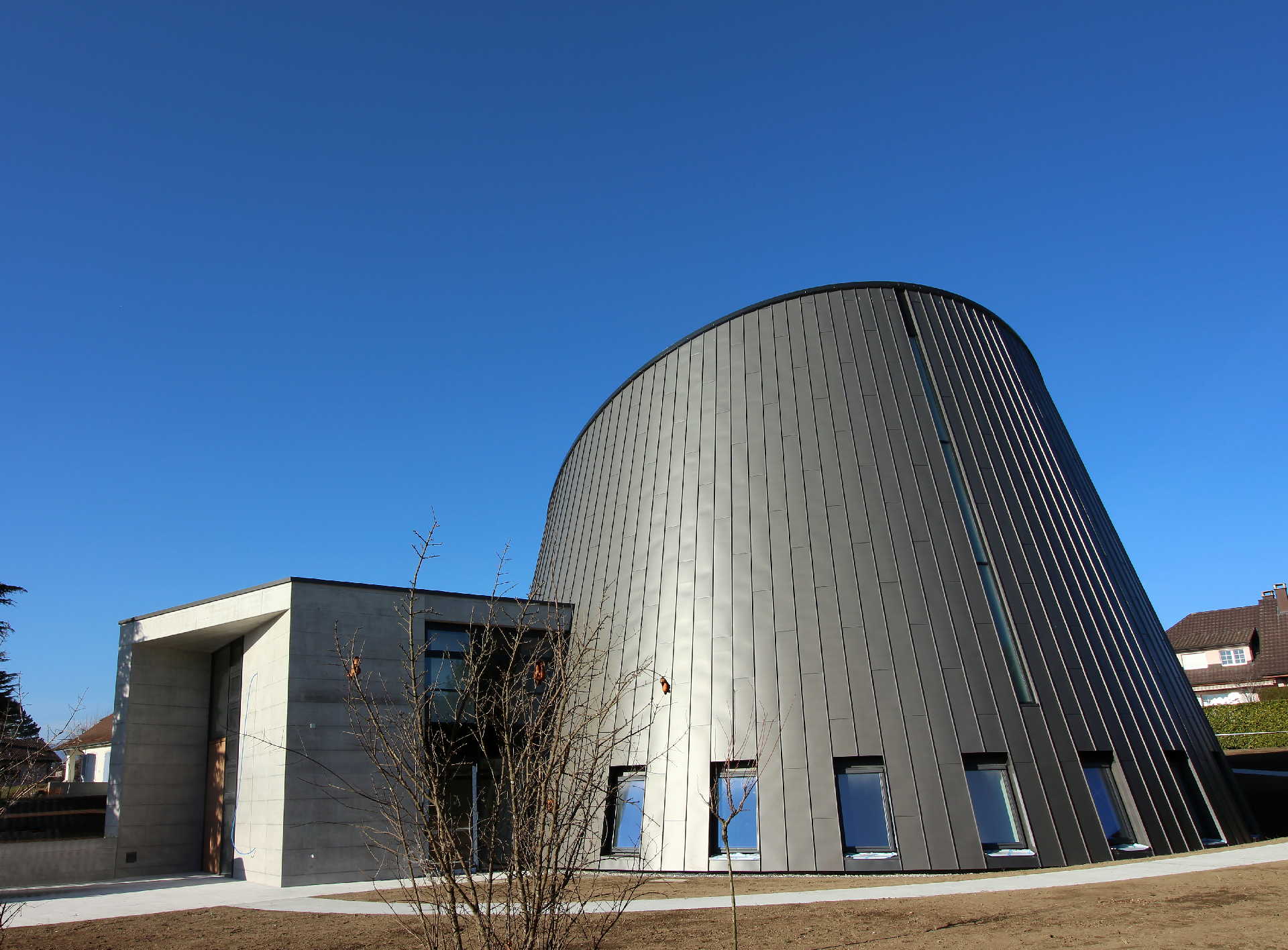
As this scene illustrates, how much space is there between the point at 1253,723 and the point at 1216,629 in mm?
17873

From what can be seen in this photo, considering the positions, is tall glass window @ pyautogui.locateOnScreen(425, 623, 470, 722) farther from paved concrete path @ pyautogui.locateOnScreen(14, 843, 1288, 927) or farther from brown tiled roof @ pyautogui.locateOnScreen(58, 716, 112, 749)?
brown tiled roof @ pyautogui.locateOnScreen(58, 716, 112, 749)

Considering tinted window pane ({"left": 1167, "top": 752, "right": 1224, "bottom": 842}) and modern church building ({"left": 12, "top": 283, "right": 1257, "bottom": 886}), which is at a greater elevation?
modern church building ({"left": 12, "top": 283, "right": 1257, "bottom": 886})

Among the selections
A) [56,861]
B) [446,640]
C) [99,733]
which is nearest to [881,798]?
[446,640]

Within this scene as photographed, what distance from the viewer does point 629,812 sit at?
50.6 feet

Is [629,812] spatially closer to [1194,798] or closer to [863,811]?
[863,811]

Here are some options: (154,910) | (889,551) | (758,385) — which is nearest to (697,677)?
(889,551)

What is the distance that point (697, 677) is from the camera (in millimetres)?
15422

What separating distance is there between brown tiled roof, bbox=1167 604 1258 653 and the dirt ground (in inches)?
1559

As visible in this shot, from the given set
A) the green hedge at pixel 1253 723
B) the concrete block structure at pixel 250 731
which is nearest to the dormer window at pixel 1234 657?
the green hedge at pixel 1253 723

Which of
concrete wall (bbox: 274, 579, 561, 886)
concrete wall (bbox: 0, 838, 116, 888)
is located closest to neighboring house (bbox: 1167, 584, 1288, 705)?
concrete wall (bbox: 274, 579, 561, 886)

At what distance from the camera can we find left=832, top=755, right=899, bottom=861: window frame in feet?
42.0

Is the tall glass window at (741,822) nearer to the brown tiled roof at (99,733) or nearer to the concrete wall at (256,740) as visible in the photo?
the concrete wall at (256,740)

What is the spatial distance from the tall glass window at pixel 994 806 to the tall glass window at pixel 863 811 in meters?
1.42

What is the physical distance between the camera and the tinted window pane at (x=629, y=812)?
1505 centimetres
